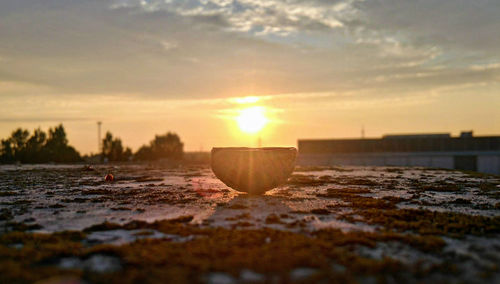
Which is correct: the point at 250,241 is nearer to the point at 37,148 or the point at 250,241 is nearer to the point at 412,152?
the point at 412,152

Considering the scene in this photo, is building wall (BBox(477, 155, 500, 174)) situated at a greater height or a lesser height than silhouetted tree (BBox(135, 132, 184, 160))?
lesser

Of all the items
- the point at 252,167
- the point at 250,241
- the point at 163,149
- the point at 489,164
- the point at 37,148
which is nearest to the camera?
the point at 250,241

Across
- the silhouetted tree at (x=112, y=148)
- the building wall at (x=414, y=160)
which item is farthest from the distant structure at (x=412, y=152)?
the silhouetted tree at (x=112, y=148)

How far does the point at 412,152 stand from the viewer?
81.1 meters

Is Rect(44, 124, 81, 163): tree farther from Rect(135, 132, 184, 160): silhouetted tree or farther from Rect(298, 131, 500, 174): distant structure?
Rect(298, 131, 500, 174): distant structure

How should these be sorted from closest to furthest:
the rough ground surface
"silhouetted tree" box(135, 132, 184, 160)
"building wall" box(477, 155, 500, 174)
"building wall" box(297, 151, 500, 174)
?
the rough ground surface → "building wall" box(477, 155, 500, 174) → "building wall" box(297, 151, 500, 174) → "silhouetted tree" box(135, 132, 184, 160)

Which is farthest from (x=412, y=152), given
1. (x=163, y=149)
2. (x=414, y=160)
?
(x=163, y=149)

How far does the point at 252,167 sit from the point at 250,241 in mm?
8486

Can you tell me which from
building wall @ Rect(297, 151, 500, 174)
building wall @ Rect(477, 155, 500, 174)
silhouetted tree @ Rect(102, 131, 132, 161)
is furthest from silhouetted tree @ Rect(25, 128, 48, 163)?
building wall @ Rect(477, 155, 500, 174)

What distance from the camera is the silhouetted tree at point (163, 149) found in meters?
101

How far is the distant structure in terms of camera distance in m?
69.6

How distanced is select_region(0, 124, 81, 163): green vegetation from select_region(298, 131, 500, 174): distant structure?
162ft

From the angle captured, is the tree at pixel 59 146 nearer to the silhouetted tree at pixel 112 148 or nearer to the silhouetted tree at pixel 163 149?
the silhouetted tree at pixel 112 148

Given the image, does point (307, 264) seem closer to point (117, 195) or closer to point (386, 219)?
point (386, 219)
